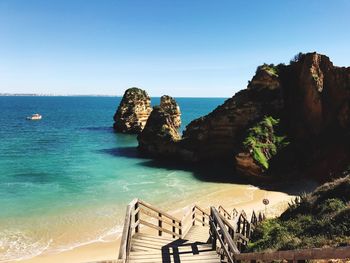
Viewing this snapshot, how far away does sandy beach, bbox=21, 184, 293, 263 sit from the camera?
19094 mm

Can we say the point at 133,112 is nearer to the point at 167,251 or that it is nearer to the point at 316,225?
the point at 316,225

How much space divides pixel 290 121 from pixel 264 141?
6.15 m

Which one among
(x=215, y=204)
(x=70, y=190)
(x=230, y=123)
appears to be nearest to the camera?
(x=215, y=204)

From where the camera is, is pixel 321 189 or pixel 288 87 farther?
pixel 288 87

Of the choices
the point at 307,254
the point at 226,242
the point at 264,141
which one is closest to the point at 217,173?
the point at 264,141

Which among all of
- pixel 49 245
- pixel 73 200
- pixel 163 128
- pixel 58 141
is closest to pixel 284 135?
pixel 163 128

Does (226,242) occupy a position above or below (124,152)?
above

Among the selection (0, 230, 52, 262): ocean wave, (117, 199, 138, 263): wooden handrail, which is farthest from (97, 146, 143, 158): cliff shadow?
(117, 199, 138, 263): wooden handrail

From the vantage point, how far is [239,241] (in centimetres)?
1129

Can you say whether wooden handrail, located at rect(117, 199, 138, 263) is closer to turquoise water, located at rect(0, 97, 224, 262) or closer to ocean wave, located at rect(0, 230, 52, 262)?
ocean wave, located at rect(0, 230, 52, 262)

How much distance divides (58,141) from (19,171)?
80.0 feet

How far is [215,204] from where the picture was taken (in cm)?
2888

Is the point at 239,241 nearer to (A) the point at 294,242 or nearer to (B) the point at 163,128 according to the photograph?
(A) the point at 294,242

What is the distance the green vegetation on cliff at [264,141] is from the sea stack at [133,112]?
134 feet
